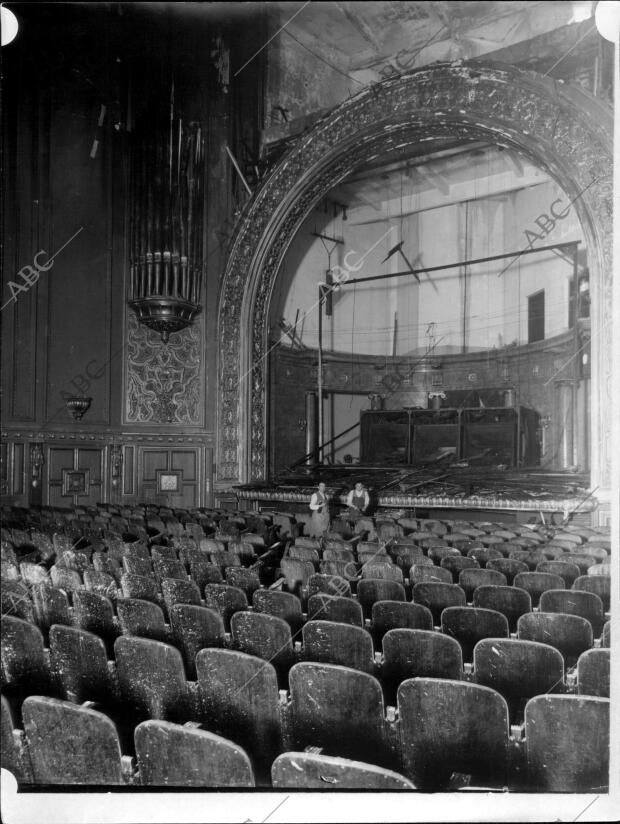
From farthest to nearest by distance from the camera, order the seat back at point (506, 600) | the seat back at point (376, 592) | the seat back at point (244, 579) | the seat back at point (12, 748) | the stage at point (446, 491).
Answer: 1. the stage at point (446, 491)
2. the seat back at point (244, 579)
3. the seat back at point (376, 592)
4. the seat back at point (506, 600)
5. the seat back at point (12, 748)

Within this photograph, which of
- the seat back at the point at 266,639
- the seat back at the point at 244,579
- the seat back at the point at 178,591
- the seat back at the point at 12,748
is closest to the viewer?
the seat back at the point at 12,748

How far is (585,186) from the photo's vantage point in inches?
352

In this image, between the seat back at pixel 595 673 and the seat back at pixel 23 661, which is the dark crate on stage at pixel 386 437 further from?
the seat back at pixel 23 661

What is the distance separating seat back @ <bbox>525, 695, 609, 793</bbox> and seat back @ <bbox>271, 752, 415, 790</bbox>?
591 mm

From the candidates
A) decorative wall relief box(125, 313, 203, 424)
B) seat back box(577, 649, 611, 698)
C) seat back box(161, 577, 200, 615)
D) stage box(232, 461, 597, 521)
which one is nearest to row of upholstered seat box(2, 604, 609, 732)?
seat back box(577, 649, 611, 698)

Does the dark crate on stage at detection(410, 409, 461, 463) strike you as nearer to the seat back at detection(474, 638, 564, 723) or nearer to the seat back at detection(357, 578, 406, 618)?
the seat back at detection(357, 578, 406, 618)

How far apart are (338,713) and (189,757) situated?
679 mm

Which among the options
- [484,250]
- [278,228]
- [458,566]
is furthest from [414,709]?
[484,250]

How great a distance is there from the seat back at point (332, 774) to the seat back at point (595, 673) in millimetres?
1169

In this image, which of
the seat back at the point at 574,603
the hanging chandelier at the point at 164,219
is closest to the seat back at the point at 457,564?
the seat back at the point at 574,603

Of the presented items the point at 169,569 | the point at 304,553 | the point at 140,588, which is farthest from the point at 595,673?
the point at 304,553

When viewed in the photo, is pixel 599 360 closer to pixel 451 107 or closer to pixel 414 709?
pixel 451 107

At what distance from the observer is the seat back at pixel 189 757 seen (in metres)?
1.86

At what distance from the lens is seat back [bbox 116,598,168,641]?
3301 mm
